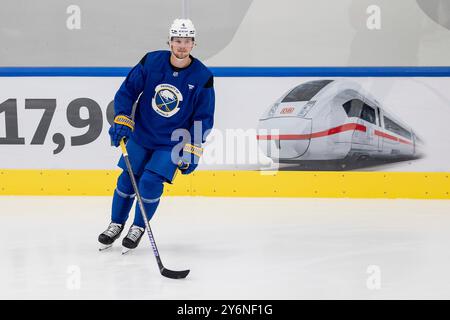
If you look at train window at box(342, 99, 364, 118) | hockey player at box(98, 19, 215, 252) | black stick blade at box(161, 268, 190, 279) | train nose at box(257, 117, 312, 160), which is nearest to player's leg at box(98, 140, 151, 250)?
hockey player at box(98, 19, 215, 252)

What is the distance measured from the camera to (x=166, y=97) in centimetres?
345

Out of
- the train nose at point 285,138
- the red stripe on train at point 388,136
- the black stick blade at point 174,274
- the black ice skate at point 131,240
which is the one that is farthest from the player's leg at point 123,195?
the red stripe on train at point 388,136

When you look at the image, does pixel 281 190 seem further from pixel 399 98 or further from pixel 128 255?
pixel 128 255

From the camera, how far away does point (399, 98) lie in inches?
201

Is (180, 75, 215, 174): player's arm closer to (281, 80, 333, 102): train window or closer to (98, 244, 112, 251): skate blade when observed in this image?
(98, 244, 112, 251): skate blade

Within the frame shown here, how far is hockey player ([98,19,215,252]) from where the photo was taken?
3379 mm

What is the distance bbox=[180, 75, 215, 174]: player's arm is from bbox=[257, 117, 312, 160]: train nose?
65.8 inches

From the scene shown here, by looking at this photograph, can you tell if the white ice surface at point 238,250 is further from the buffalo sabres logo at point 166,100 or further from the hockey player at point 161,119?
the buffalo sabres logo at point 166,100

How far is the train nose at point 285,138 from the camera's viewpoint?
5051 mm

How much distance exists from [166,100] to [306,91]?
1.87 meters

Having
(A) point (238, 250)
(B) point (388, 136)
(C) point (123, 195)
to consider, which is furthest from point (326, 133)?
(C) point (123, 195)

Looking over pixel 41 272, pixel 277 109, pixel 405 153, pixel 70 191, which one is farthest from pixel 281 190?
pixel 41 272
